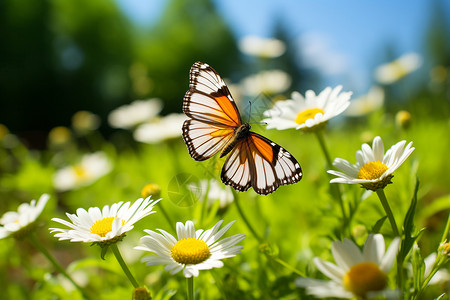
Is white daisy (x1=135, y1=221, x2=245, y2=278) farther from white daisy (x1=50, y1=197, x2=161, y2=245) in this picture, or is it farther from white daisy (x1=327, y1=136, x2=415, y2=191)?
white daisy (x1=327, y1=136, x2=415, y2=191)

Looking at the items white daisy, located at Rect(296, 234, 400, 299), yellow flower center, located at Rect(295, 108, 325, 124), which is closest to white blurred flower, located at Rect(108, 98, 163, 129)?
yellow flower center, located at Rect(295, 108, 325, 124)

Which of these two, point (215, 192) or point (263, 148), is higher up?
point (263, 148)

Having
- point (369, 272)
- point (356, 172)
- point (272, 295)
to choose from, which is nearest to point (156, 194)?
point (272, 295)

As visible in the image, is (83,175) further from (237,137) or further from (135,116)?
(237,137)

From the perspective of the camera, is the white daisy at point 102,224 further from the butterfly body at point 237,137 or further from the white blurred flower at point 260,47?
the white blurred flower at point 260,47

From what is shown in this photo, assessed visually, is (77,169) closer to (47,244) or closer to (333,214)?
(47,244)

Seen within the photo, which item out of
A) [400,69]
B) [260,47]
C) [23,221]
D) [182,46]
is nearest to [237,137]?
[23,221]

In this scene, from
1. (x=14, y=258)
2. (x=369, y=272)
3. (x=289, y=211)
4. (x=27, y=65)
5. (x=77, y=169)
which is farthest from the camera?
(x=27, y=65)
